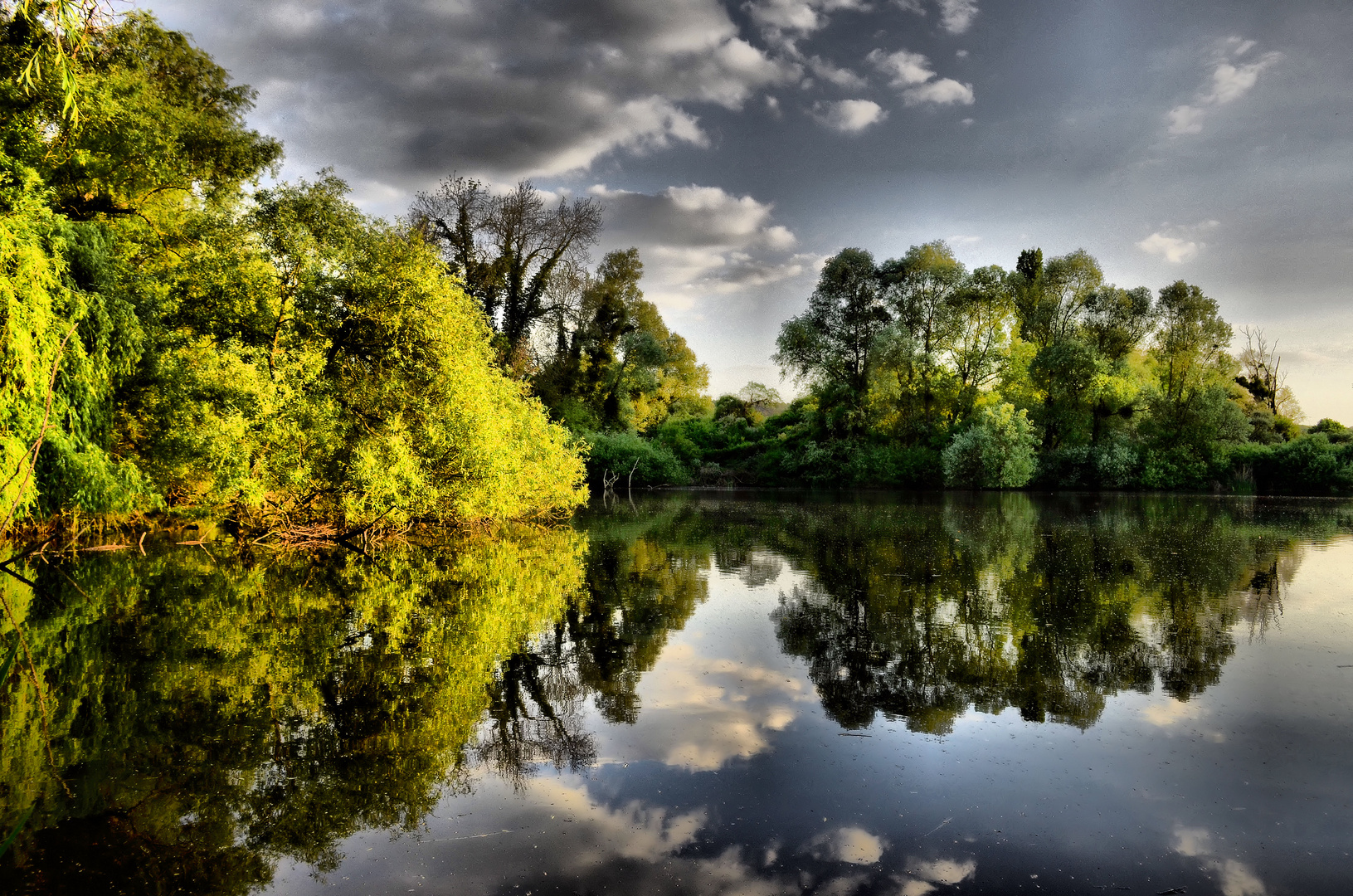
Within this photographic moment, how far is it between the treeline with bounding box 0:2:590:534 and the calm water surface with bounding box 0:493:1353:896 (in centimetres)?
298

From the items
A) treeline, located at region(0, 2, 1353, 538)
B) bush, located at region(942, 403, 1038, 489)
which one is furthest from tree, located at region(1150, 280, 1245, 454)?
bush, located at region(942, 403, 1038, 489)

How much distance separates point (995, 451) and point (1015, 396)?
17.9 feet

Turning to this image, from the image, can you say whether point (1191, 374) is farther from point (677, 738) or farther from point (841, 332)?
point (677, 738)

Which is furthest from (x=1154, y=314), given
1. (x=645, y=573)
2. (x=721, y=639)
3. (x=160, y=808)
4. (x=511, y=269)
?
(x=160, y=808)

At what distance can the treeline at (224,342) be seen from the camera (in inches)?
518

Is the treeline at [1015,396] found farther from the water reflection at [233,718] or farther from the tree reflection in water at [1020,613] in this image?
the water reflection at [233,718]

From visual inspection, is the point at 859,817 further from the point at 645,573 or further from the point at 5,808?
the point at 645,573

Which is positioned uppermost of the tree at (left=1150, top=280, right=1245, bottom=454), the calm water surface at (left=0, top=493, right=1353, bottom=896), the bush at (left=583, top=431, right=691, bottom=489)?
the tree at (left=1150, top=280, right=1245, bottom=454)

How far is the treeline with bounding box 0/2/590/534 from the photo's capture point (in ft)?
43.2

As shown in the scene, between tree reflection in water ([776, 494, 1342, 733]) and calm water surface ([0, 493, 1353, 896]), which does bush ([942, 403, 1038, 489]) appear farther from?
calm water surface ([0, 493, 1353, 896])

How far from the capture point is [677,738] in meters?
6.24

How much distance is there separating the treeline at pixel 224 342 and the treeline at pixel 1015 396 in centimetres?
2875

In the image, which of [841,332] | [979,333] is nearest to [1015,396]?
[979,333]

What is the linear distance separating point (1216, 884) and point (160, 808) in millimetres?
6301
